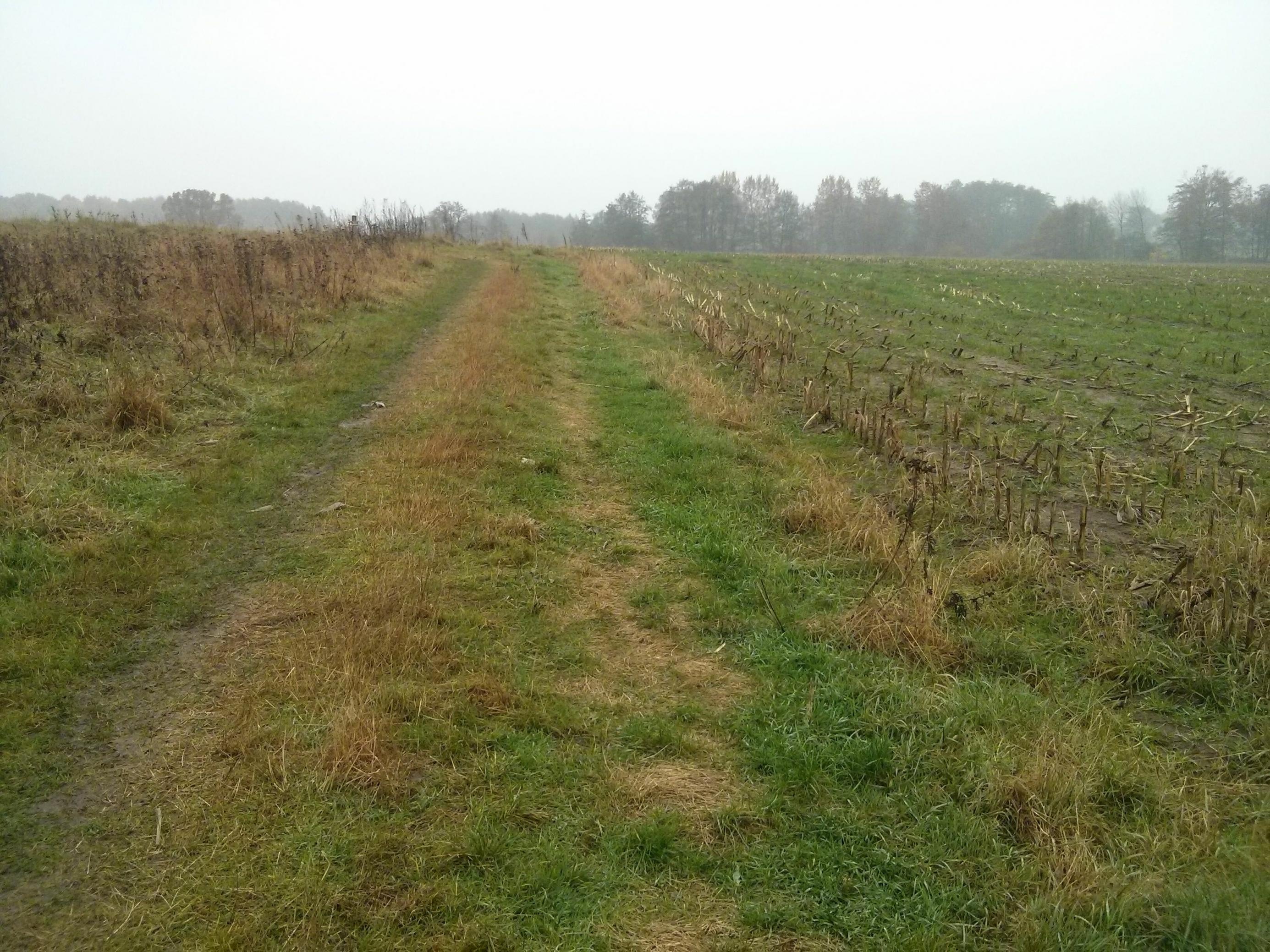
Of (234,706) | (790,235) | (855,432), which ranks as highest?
(790,235)

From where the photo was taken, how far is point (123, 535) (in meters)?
5.37

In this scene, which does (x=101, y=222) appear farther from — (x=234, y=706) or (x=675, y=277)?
(x=234, y=706)

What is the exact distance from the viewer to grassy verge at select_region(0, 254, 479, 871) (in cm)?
362

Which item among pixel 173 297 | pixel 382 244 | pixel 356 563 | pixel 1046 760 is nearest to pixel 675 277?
pixel 382 244

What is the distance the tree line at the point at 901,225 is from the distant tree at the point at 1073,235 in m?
0.12

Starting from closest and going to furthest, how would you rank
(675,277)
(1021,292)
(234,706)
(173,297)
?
(234,706), (173,297), (1021,292), (675,277)

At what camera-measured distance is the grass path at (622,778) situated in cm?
273

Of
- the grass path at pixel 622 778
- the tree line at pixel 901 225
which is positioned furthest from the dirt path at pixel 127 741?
the tree line at pixel 901 225

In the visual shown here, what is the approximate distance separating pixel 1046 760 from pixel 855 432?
582 centimetres

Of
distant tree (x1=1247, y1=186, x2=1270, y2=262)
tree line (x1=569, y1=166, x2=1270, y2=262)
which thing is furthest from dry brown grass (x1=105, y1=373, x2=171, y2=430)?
distant tree (x1=1247, y1=186, x2=1270, y2=262)

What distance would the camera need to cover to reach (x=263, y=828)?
304 centimetres

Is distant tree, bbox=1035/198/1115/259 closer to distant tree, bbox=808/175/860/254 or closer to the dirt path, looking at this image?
distant tree, bbox=808/175/860/254

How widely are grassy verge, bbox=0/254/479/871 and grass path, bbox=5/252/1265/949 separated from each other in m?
0.33

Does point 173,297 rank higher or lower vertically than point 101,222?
lower
